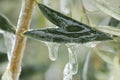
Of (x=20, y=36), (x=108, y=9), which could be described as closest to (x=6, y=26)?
(x=20, y=36)

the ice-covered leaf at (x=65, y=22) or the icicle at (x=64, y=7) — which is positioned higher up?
the ice-covered leaf at (x=65, y=22)

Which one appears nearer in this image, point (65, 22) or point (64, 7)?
point (65, 22)

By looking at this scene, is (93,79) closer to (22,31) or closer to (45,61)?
(45,61)

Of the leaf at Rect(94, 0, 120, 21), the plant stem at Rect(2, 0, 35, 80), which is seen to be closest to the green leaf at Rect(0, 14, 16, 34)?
the plant stem at Rect(2, 0, 35, 80)

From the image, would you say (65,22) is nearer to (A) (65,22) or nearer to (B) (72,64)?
(A) (65,22)

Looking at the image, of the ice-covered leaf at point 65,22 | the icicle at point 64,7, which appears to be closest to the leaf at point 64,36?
the ice-covered leaf at point 65,22

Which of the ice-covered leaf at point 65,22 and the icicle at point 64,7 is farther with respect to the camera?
the icicle at point 64,7

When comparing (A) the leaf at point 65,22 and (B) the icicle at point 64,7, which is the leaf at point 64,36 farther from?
(B) the icicle at point 64,7
